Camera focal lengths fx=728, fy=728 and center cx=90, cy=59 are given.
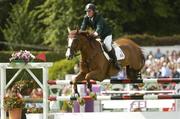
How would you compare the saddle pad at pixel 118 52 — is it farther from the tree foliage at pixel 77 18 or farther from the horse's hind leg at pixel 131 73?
the tree foliage at pixel 77 18

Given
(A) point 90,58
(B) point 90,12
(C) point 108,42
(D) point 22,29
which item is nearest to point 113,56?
(C) point 108,42

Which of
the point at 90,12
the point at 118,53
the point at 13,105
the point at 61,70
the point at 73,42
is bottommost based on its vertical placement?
the point at 13,105

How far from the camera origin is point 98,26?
511 inches

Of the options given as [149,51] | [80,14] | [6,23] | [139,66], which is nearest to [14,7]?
[6,23]

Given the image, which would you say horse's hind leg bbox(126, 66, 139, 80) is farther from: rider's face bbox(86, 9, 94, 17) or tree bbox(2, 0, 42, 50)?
tree bbox(2, 0, 42, 50)

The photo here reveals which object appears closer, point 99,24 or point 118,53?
point 99,24

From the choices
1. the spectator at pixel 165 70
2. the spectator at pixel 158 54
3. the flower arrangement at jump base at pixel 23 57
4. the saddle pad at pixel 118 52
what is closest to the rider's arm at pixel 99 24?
the saddle pad at pixel 118 52

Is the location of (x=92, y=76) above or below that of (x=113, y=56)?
below

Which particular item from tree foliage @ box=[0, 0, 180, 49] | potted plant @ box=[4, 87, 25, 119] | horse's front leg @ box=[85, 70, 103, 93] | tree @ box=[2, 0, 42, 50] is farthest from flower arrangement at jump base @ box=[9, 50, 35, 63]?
tree @ box=[2, 0, 42, 50]

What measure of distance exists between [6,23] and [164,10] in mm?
9405

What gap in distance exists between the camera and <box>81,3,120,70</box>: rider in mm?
12906

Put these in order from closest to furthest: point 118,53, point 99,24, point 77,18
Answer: point 99,24 < point 118,53 < point 77,18

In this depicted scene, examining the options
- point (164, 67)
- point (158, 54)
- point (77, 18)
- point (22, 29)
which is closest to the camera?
point (164, 67)

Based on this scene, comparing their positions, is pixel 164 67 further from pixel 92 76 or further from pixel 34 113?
pixel 34 113
